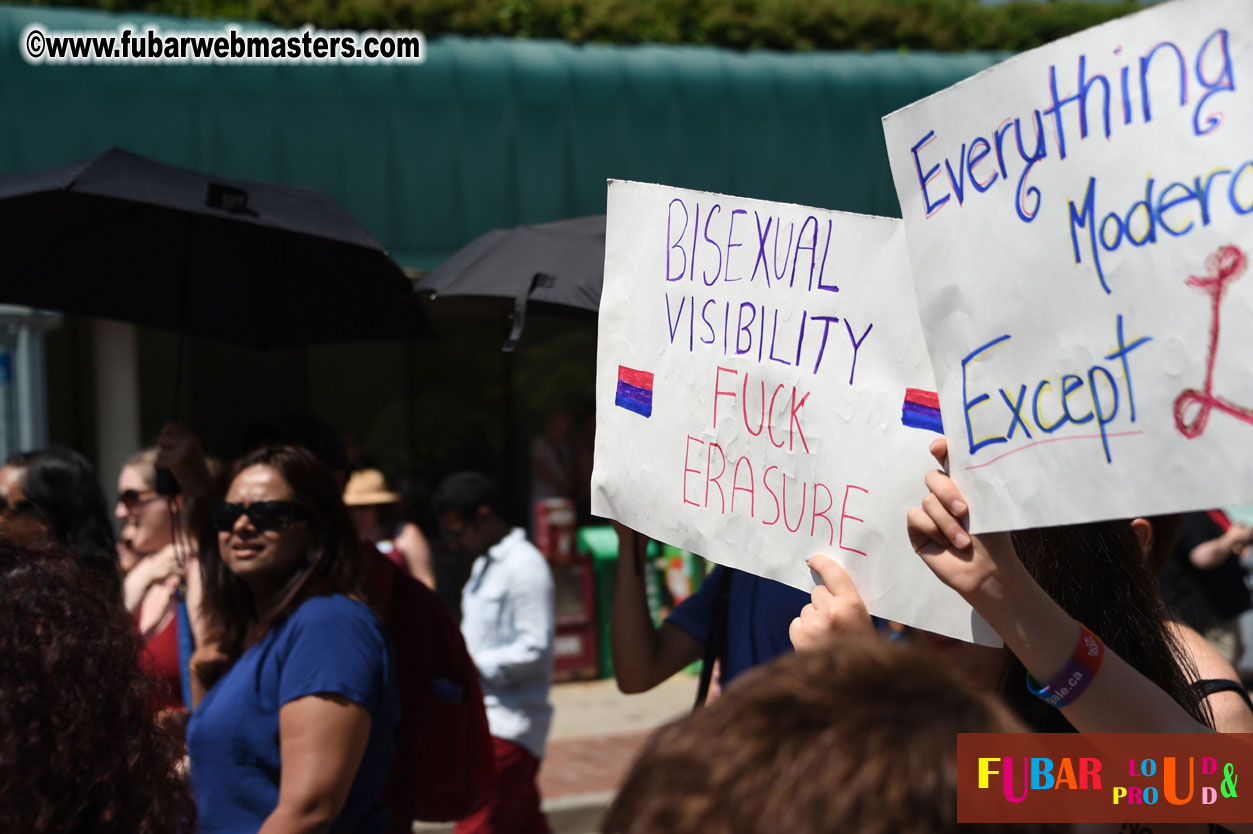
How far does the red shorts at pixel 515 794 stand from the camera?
492cm

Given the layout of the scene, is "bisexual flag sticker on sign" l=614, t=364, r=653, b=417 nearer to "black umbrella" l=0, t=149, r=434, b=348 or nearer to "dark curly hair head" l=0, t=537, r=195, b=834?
"dark curly hair head" l=0, t=537, r=195, b=834

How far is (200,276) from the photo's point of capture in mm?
4379

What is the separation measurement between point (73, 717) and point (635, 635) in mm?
1978

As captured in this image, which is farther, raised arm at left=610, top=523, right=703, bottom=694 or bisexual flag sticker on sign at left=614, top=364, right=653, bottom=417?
raised arm at left=610, top=523, right=703, bottom=694

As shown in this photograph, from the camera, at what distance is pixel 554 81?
993 centimetres

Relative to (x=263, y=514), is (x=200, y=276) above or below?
above

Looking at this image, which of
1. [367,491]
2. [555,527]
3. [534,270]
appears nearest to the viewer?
[534,270]

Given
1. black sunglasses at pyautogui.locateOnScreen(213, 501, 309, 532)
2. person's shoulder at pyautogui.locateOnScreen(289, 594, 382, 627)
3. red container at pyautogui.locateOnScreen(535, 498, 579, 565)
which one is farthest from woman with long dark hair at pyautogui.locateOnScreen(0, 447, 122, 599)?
red container at pyautogui.locateOnScreen(535, 498, 579, 565)

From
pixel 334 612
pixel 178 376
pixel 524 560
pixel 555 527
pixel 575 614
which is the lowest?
pixel 575 614

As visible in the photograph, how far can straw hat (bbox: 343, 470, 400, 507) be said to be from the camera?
6.03 m

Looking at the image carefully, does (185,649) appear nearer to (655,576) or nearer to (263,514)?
(263,514)

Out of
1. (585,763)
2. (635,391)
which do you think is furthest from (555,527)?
(635,391)

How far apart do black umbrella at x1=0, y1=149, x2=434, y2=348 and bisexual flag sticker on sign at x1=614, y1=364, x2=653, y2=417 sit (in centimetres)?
191

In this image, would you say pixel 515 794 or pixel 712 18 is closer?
pixel 515 794
